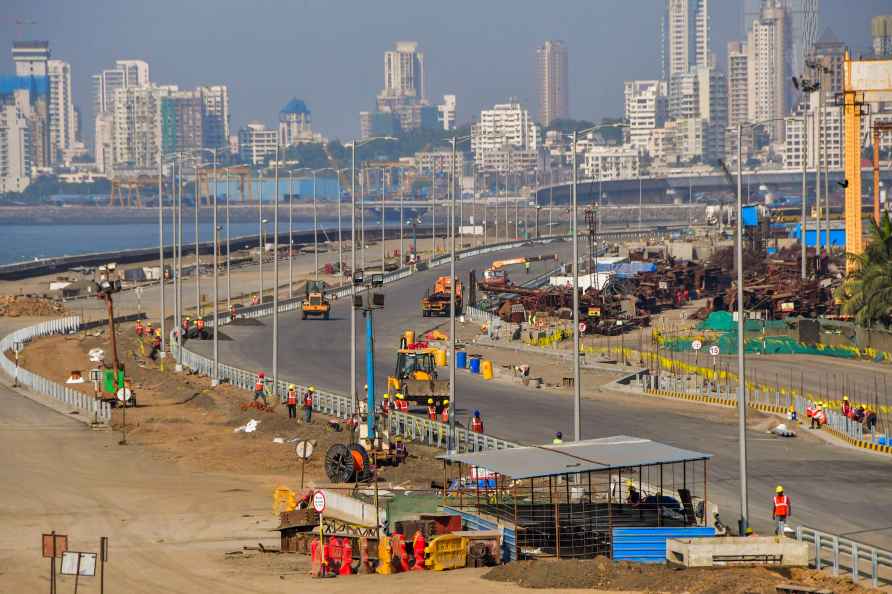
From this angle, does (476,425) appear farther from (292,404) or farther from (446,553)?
(446,553)

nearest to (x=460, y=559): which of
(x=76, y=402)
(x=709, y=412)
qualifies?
(x=709, y=412)

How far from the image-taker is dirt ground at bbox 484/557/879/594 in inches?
1146

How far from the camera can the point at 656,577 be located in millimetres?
30250

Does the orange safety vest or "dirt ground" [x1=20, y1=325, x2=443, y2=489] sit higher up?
the orange safety vest

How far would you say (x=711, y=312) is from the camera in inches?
3932

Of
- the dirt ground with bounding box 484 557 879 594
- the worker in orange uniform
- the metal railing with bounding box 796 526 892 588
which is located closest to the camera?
the dirt ground with bounding box 484 557 879 594

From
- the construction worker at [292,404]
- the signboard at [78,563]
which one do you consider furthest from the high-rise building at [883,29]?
the signboard at [78,563]

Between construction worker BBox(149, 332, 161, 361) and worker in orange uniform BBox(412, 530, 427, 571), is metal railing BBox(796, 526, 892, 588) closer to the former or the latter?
worker in orange uniform BBox(412, 530, 427, 571)

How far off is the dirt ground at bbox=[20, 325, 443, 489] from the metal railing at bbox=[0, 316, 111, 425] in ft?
2.43

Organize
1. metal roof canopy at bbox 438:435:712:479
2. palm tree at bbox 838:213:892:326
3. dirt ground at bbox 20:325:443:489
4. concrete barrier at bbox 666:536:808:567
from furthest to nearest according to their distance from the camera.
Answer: palm tree at bbox 838:213:892:326
dirt ground at bbox 20:325:443:489
metal roof canopy at bbox 438:435:712:479
concrete barrier at bbox 666:536:808:567

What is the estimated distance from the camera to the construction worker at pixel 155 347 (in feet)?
271

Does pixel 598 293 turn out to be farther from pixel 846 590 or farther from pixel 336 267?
pixel 846 590

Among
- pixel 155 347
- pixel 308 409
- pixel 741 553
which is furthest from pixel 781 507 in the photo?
pixel 155 347

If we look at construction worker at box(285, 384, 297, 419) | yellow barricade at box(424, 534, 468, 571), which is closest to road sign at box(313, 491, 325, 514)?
yellow barricade at box(424, 534, 468, 571)
